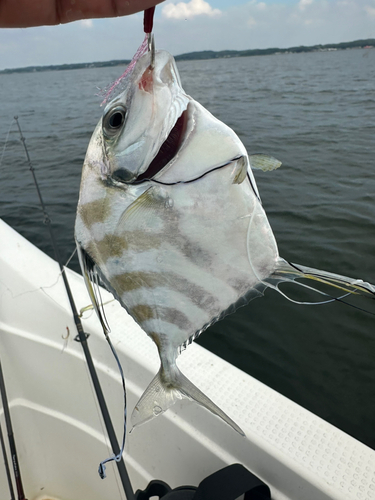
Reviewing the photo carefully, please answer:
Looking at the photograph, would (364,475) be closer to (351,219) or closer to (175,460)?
(175,460)

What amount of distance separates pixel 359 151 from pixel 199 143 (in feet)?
26.3

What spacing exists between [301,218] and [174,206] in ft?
16.6

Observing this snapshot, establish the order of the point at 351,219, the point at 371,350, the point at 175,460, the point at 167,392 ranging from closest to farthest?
the point at 167,392 → the point at 175,460 → the point at 371,350 → the point at 351,219

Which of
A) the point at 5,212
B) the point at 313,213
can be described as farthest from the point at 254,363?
the point at 5,212

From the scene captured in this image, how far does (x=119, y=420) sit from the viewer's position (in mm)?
2137

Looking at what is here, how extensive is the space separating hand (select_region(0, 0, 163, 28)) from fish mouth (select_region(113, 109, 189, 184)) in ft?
0.85

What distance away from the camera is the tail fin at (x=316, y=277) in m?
0.65

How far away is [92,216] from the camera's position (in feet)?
2.57

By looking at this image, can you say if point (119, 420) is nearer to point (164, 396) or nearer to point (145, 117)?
point (164, 396)

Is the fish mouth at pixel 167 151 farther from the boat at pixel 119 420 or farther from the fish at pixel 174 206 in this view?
the boat at pixel 119 420

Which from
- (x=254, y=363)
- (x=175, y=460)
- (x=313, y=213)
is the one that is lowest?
(x=254, y=363)

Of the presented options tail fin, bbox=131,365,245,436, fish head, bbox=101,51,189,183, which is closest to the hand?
fish head, bbox=101,51,189,183

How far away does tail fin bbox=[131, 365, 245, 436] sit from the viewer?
2.94 ft

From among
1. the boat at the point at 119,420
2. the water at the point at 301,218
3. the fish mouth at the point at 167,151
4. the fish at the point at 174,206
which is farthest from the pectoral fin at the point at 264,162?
the boat at the point at 119,420
